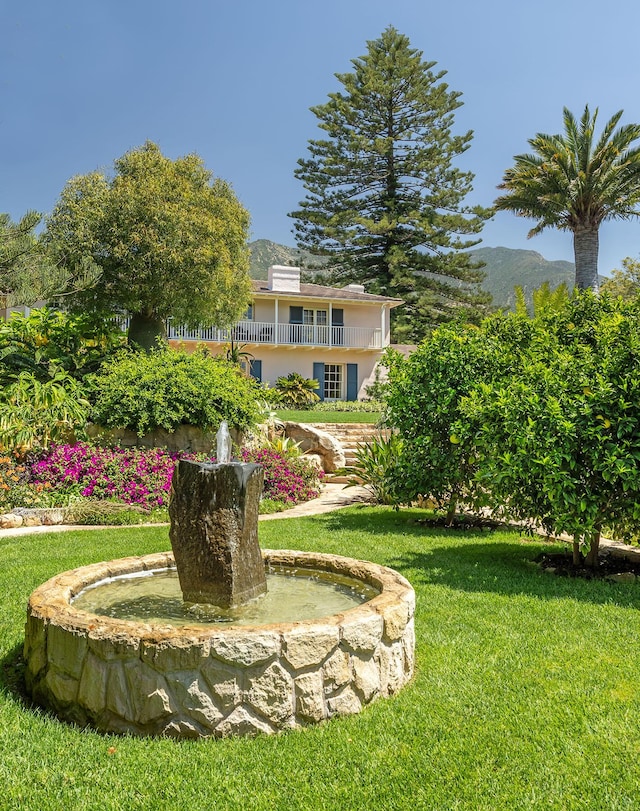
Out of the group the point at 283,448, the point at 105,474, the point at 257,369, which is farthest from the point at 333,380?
the point at 105,474

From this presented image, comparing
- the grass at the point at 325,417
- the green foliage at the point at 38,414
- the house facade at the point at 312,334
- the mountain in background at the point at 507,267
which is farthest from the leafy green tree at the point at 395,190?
the mountain in background at the point at 507,267

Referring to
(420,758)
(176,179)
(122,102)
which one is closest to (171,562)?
(420,758)

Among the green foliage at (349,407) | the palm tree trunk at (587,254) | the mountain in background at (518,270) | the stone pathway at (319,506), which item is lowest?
the stone pathway at (319,506)

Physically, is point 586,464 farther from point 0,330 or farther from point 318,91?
point 318,91

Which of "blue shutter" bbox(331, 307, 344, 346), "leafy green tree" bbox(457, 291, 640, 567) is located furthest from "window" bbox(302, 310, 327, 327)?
"leafy green tree" bbox(457, 291, 640, 567)

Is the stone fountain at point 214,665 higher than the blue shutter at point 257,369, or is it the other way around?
the blue shutter at point 257,369

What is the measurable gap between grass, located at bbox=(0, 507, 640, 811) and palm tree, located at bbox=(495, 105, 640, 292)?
18990mm

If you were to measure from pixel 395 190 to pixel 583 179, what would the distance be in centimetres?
1453

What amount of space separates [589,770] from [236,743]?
156 centimetres

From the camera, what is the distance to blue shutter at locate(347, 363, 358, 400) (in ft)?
90.3

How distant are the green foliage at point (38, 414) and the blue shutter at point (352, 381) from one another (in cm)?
1732

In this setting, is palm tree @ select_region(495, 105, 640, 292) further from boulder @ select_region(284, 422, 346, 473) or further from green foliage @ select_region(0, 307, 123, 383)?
green foliage @ select_region(0, 307, 123, 383)

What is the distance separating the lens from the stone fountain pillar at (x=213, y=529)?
3980 mm

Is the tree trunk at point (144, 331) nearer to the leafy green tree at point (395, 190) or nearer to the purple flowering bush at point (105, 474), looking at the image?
the purple flowering bush at point (105, 474)
